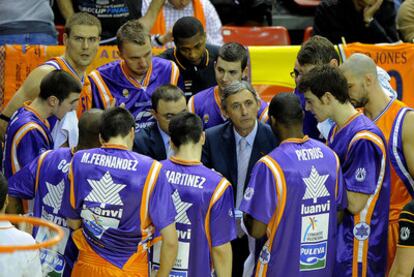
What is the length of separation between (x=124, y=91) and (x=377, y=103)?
2.19 metres

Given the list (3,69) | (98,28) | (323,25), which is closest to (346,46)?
(323,25)

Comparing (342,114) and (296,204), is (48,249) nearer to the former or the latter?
(296,204)

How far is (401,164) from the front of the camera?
7207 millimetres

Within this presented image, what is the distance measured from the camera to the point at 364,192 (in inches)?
269

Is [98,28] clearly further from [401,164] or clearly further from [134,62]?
[401,164]

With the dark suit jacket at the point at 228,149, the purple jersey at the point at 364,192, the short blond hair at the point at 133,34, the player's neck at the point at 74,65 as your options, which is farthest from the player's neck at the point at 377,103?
the player's neck at the point at 74,65

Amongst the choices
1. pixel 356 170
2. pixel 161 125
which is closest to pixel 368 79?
pixel 356 170

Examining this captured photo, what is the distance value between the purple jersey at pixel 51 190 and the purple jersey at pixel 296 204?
1299 millimetres

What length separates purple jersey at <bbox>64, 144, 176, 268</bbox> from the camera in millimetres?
6242

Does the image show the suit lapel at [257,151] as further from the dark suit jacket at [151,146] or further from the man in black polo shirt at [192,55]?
the man in black polo shirt at [192,55]

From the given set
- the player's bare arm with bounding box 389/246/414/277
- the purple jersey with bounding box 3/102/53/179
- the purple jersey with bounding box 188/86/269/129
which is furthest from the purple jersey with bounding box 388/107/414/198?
the purple jersey with bounding box 3/102/53/179

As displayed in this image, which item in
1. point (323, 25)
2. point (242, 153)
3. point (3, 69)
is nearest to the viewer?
point (242, 153)

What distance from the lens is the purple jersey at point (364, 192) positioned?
6.82 metres

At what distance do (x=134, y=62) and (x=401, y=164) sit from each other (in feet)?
7.90
